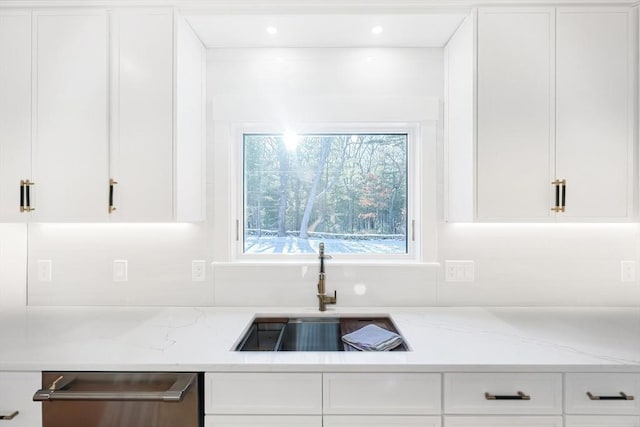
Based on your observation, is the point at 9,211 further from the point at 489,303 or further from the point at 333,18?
the point at 489,303

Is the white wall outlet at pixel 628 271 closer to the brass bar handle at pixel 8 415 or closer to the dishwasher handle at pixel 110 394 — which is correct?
the dishwasher handle at pixel 110 394

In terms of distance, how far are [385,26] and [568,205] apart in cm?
119

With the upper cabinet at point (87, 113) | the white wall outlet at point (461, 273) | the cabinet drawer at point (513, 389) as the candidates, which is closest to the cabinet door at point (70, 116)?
the upper cabinet at point (87, 113)

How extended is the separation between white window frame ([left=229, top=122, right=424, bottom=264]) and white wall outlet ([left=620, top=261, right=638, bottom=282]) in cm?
105

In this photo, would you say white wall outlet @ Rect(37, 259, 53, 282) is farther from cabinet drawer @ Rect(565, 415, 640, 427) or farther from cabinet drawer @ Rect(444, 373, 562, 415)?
cabinet drawer @ Rect(565, 415, 640, 427)

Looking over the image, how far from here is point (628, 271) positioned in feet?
6.13

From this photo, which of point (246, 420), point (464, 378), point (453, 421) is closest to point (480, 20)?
point (464, 378)

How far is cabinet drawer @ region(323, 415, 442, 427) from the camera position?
1.24 metres

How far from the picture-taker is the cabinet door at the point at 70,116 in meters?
1.59

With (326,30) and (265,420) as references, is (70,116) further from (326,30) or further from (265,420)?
(265,420)

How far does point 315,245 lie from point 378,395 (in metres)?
0.96

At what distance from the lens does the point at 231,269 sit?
1.92 m

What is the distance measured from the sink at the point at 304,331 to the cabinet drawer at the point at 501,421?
48 centimetres

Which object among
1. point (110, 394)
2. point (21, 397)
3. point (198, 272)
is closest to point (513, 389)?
point (110, 394)
